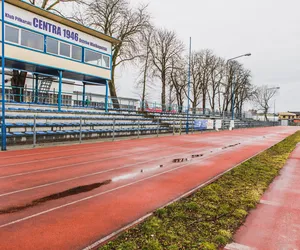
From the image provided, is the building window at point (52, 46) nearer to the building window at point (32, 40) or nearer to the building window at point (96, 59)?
the building window at point (32, 40)

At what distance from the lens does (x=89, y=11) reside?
2930 centimetres

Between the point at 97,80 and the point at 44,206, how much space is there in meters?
19.6

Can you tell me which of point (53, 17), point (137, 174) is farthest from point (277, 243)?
point (53, 17)

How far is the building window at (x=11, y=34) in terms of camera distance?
15061 mm

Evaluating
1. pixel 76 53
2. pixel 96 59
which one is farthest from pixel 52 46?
pixel 96 59

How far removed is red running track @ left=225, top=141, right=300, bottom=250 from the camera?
3.53 metres

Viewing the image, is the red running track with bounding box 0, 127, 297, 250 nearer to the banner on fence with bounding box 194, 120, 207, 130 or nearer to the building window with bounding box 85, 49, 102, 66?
the building window with bounding box 85, 49, 102, 66

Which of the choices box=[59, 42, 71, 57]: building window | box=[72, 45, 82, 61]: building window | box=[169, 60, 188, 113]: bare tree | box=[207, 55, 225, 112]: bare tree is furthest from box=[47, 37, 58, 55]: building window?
box=[207, 55, 225, 112]: bare tree

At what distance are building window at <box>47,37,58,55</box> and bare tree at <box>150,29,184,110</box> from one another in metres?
25.6

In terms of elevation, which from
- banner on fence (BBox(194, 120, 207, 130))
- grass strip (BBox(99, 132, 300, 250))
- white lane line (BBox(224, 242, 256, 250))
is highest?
banner on fence (BBox(194, 120, 207, 130))

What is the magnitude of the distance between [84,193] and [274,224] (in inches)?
148

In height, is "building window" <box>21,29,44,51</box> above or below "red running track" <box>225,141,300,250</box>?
above

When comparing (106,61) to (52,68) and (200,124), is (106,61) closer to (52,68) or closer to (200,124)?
(52,68)

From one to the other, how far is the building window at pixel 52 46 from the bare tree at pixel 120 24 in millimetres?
11706
